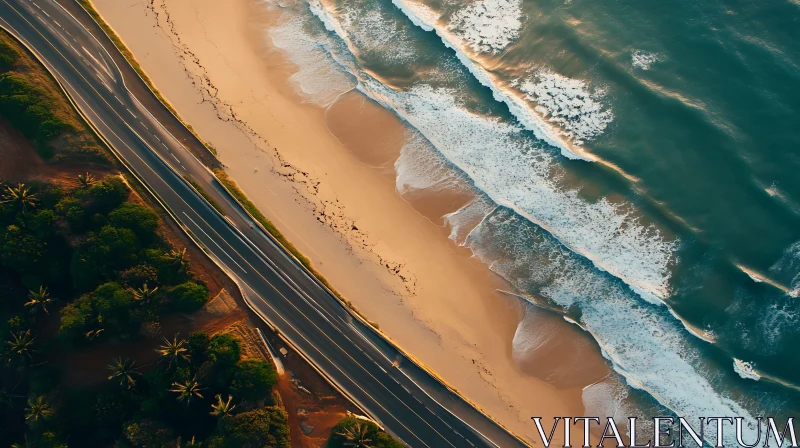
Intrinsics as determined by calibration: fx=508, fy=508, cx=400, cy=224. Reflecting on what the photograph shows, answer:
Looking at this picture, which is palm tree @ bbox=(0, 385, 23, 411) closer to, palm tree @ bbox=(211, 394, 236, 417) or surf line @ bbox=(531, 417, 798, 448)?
palm tree @ bbox=(211, 394, 236, 417)

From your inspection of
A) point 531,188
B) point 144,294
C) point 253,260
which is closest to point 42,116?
point 144,294

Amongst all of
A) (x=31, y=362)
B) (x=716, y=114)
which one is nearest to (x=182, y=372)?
(x=31, y=362)

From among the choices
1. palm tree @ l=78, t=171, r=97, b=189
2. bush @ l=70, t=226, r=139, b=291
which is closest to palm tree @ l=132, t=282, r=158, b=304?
bush @ l=70, t=226, r=139, b=291

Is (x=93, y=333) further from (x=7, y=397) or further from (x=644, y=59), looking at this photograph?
(x=644, y=59)

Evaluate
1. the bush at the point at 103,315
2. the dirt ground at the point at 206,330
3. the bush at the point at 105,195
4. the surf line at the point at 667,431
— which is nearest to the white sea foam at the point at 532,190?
the surf line at the point at 667,431

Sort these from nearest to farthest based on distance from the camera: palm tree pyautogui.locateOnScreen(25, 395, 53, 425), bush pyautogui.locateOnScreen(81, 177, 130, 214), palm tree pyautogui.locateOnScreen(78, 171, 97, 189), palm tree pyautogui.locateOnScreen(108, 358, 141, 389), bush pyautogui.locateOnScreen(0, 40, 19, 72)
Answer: palm tree pyautogui.locateOnScreen(25, 395, 53, 425) → palm tree pyautogui.locateOnScreen(108, 358, 141, 389) → bush pyautogui.locateOnScreen(81, 177, 130, 214) → palm tree pyautogui.locateOnScreen(78, 171, 97, 189) → bush pyautogui.locateOnScreen(0, 40, 19, 72)

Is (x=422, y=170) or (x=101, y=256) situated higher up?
(x=101, y=256)

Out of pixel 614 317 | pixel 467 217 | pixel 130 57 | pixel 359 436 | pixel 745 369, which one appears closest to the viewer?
pixel 359 436

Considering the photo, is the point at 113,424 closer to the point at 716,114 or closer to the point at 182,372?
the point at 182,372
